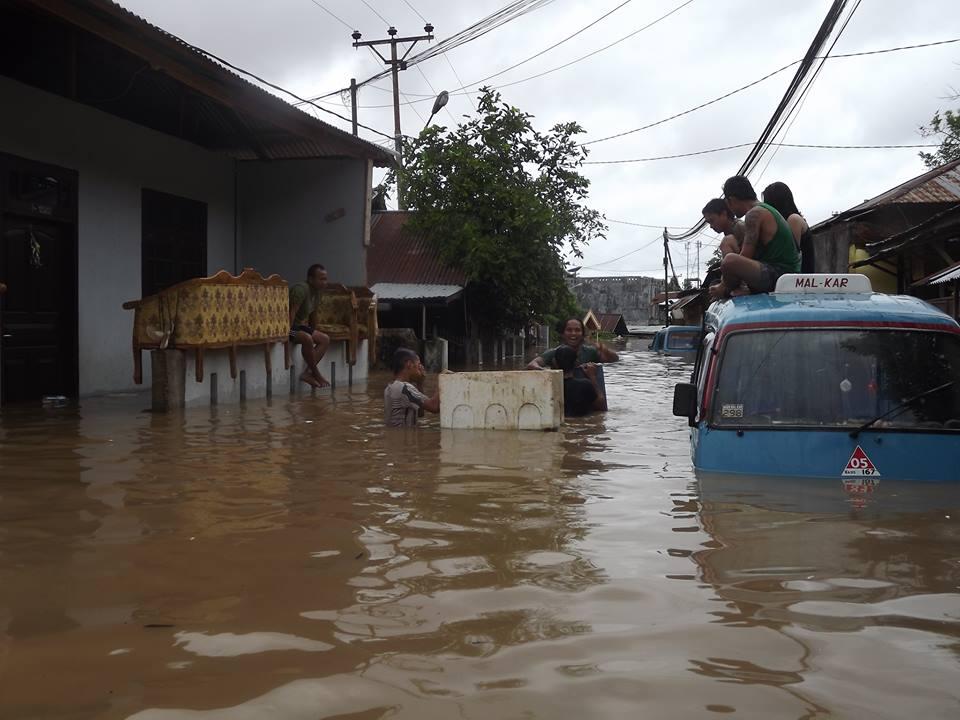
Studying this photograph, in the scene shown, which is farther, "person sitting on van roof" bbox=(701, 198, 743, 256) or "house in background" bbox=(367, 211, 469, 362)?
"house in background" bbox=(367, 211, 469, 362)

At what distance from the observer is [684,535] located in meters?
5.03

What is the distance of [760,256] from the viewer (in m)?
7.63

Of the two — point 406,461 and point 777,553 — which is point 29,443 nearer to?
point 406,461

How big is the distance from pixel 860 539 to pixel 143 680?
11.5 ft

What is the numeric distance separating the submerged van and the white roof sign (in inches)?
10.8

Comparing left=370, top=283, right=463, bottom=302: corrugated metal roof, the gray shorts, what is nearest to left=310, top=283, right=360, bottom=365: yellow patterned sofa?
the gray shorts

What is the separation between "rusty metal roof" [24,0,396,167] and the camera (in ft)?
33.7

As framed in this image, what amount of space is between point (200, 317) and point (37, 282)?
9.70ft

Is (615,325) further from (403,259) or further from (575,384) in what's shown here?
(575,384)

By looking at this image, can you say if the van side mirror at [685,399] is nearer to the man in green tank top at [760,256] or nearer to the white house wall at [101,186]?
the man in green tank top at [760,256]

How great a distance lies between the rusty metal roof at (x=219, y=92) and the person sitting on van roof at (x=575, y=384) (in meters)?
5.73

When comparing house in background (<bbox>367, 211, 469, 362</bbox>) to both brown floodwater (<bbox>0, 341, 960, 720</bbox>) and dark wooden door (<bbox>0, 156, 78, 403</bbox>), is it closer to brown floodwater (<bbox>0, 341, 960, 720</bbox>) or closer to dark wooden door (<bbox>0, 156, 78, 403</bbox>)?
dark wooden door (<bbox>0, 156, 78, 403</bbox>)

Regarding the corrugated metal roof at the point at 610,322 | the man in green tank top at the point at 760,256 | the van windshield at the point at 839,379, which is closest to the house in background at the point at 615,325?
the corrugated metal roof at the point at 610,322

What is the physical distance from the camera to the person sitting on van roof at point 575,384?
38.7ft
